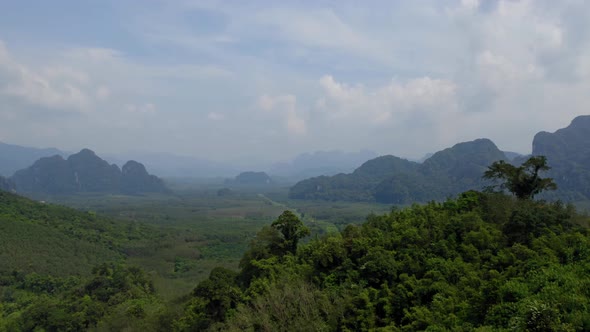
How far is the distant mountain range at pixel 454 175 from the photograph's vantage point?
272ft

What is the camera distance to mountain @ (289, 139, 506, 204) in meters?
109

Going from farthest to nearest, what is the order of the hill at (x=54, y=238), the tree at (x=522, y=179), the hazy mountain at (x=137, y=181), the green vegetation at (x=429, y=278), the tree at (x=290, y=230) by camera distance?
the hazy mountain at (x=137, y=181), the hill at (x=54, y=238), the tree at (x=290, y=230), the tree at (x=522, y=179), the green vegetation at (x=429, y=278)

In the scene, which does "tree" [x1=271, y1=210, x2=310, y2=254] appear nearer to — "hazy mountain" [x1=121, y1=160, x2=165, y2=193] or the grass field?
the grass field

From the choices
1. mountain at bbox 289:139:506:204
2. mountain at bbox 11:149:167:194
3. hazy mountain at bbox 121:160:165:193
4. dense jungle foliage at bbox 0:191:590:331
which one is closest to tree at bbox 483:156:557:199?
dense jungle foliage at bbox 0:191:590:331

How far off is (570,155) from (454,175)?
3241 centimetres

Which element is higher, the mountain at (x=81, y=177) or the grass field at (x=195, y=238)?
the mountain at (x=81, y=177)

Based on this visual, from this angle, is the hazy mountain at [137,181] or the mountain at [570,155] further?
the hazy mountain at [137,181]

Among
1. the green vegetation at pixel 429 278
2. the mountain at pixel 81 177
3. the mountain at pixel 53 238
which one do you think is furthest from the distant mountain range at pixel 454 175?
the mountain at pixel 81 177

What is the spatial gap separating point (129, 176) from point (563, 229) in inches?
7656

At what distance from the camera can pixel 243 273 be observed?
18.5 m

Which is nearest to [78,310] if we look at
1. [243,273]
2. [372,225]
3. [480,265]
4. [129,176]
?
[243,273]

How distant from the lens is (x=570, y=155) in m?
93.1

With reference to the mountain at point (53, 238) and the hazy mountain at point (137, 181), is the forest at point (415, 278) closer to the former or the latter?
the mountain at point (53, 238)

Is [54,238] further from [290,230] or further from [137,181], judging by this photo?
[137,181]
